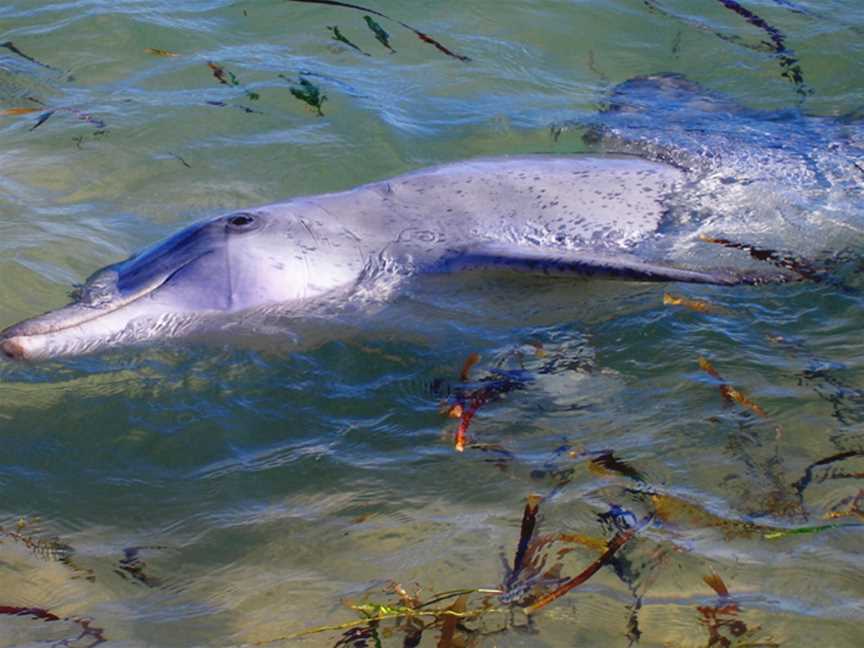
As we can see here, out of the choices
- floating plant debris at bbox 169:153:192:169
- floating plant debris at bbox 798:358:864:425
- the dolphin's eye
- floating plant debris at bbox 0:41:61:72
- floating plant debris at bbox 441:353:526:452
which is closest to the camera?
floating plant debris at bbox 798:358:864:425

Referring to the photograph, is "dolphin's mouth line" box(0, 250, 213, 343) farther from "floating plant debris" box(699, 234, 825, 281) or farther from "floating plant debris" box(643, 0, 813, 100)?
"floating plant debris" box(643, 0, 813, 100)

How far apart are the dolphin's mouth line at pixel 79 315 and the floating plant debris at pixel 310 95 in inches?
131

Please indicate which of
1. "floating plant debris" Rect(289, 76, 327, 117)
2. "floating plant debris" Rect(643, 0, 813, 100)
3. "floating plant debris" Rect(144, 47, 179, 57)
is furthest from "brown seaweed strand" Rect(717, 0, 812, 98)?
"floating plant debris" Rect(144, 47, 179, 57)

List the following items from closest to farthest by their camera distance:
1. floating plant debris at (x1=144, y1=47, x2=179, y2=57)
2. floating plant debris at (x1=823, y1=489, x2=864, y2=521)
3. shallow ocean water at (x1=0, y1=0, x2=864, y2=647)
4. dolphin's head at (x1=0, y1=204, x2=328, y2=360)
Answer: shallow ocean water at (x1=0, y1=0, x2=864, y2=647)
floating plant debris at (x1=823, y1=489, x2=864, y2=521)
dolphin's head at (x1=0, y1=204, x2=328, y2=360)
floating plant debris at (x1=144, y1=47, x2=179, y2=57)

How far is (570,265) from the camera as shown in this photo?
17.1ft

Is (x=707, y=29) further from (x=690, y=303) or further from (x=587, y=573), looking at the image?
(x=587, y=573)

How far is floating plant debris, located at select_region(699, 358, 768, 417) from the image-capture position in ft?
15.7

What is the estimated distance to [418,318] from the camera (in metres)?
5.57

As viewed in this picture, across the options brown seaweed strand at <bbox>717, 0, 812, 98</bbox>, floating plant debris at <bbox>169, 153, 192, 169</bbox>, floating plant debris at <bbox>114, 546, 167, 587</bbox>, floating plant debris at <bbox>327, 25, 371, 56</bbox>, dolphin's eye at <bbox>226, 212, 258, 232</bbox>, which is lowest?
floating plant debris at <bbox>114, 546, 167, 587</bbox>

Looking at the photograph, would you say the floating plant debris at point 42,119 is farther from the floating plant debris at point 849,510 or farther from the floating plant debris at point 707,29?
the floating plant debris at point 849,510

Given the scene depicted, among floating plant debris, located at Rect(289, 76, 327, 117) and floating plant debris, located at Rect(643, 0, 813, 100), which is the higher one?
floating plant debris, located at Rect(643, 0, 813, 100)

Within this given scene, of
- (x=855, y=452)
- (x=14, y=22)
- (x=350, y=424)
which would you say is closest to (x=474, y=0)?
(x=14, y=22)

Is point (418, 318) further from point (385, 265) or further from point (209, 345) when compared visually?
point (209, 345)

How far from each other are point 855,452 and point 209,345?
2.90m
